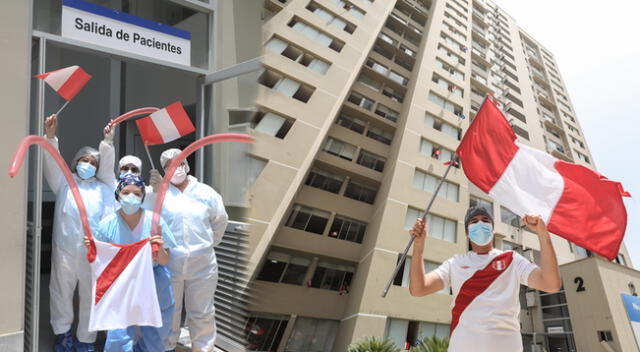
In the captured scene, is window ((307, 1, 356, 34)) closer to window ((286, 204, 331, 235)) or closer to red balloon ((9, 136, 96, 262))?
window ((286, 204, 331, 235))

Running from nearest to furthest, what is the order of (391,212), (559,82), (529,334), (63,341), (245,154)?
(63,341), (245,154), (391,212), (529,334), (559,82)

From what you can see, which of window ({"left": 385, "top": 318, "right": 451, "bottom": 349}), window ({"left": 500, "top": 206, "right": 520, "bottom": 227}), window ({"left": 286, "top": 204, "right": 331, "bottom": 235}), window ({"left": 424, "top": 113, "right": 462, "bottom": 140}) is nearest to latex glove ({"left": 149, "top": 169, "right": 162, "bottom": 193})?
window ({"left": 286, "top": 204, "right": 331, "bottom": 235})

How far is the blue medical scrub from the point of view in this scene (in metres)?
3.75

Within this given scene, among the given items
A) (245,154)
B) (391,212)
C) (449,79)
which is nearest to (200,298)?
(245,154)

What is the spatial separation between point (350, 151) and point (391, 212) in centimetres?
311

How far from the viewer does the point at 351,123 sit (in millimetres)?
19328

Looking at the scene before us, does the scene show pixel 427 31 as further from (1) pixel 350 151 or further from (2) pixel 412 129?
(1) pixel 350 151

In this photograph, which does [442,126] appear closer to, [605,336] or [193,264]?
[605,336]

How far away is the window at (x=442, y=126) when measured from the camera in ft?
66.5

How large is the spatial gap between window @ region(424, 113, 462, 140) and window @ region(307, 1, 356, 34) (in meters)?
5.08

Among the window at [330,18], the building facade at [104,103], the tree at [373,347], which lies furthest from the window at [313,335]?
the window at [330,18]

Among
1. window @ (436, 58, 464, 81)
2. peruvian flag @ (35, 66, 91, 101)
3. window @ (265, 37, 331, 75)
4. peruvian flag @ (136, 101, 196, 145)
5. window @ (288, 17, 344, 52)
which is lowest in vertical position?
peruvian flag @ (136, 101, 196, 145)

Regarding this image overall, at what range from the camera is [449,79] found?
22781 millimetres

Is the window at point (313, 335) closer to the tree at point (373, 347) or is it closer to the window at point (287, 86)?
the tree at point (373, 347)
